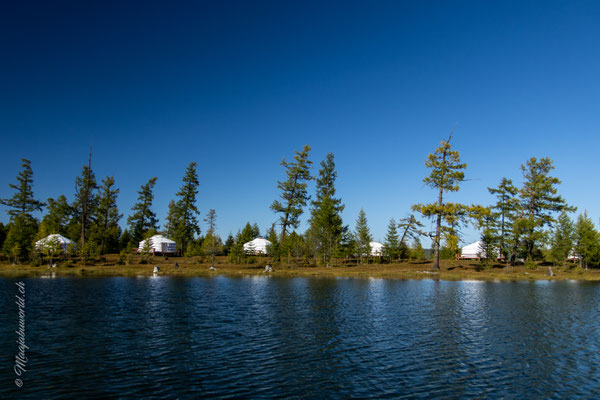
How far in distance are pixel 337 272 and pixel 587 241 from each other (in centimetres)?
4727

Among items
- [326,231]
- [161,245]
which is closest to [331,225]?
[326,231]

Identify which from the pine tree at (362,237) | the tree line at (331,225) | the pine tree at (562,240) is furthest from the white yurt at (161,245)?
the pine tree at (562,240)

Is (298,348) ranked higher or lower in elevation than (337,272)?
lower

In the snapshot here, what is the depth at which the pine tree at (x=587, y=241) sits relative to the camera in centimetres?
6581

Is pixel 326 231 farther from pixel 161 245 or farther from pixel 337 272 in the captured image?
pixel 161 245

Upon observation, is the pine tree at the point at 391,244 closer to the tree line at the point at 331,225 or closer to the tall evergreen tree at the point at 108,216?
the tree line at the point at 331,225

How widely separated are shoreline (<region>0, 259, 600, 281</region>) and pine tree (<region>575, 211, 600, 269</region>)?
4815mm

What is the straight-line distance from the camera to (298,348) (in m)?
17.3

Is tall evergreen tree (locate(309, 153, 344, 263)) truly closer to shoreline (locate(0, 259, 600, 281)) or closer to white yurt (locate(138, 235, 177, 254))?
shoreline (locate(0, 259, 600, 281))

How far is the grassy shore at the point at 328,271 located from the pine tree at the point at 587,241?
189 inches

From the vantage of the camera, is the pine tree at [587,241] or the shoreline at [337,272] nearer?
the shoreline at [337,272]

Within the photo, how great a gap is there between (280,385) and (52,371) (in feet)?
28.5

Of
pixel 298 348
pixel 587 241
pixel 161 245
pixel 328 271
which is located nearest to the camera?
pixel 298 348

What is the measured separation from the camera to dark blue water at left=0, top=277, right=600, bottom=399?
41.4ft
